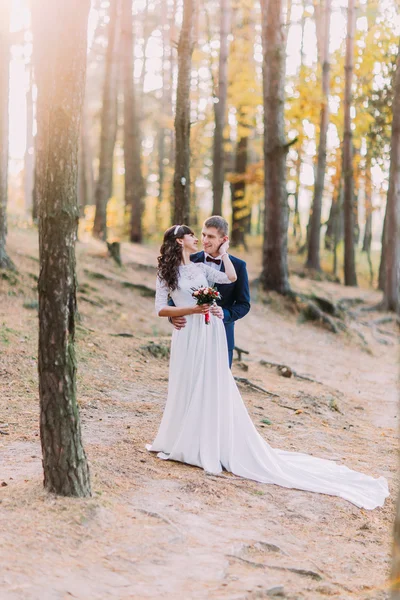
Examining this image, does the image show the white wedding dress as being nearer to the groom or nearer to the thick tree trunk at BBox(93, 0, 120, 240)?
the groom

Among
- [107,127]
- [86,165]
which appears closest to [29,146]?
[86,165]

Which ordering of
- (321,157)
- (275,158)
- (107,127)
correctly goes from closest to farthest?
(275,158) → (107,127) → (321,157)

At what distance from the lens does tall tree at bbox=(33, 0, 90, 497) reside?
5.29 metres

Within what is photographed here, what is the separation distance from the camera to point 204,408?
6957 millimetres

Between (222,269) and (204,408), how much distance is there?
4.72ft

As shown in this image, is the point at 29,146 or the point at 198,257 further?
the point at 29,146

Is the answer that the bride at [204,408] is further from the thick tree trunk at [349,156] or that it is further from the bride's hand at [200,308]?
the thick tree trunk at [349,156]

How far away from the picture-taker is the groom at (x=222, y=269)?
715cm

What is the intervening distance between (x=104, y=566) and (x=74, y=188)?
2646 mm

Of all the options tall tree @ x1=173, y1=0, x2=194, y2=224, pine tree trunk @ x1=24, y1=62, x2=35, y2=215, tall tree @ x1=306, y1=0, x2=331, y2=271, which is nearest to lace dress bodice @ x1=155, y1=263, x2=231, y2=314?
tall tree @ x1=173, y1=0, x2=194, y2=224

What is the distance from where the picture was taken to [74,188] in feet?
17.8

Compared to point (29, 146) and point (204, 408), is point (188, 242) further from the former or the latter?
point (29, 146)

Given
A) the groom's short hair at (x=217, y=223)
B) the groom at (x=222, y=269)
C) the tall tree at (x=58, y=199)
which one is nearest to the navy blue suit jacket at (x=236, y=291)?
the groom at (x=222, y=269)

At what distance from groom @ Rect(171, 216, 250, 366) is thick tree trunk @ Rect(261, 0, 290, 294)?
11108mm
